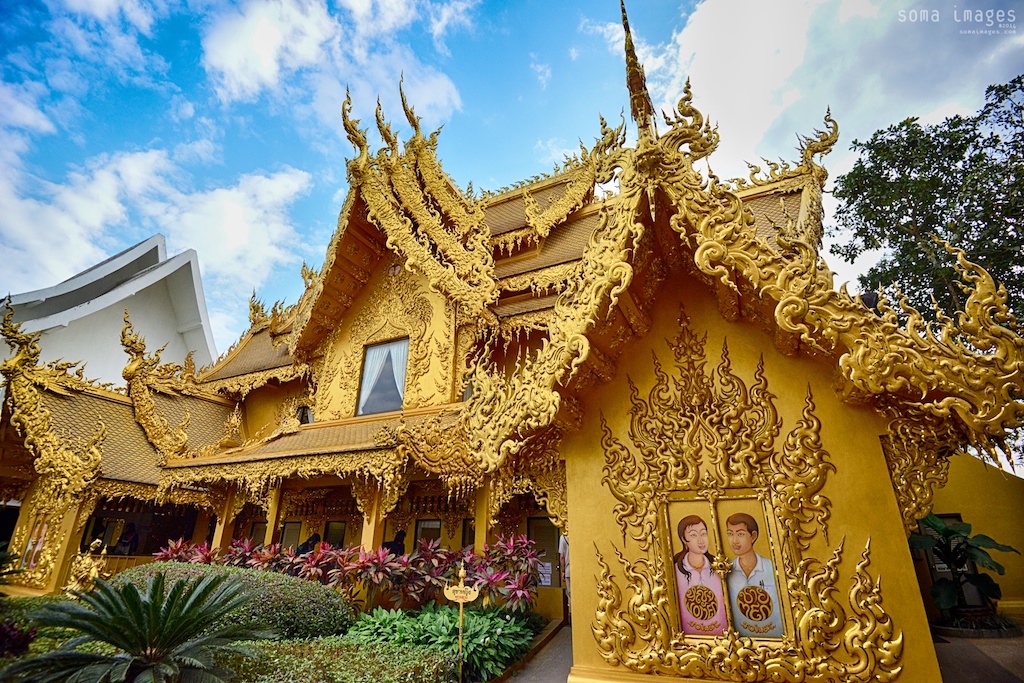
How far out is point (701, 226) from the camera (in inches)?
117

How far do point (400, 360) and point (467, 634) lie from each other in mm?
5183

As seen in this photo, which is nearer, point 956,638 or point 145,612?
point 145,612

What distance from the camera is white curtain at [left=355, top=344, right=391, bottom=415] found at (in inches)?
369

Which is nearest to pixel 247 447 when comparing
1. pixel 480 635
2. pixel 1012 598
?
pixel 480 635

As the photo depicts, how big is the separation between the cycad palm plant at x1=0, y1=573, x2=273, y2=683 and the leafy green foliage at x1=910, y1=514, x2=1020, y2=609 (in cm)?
754

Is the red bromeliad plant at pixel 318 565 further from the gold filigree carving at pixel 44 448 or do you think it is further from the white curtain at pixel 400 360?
the gold filigree carving at pixel 44 448

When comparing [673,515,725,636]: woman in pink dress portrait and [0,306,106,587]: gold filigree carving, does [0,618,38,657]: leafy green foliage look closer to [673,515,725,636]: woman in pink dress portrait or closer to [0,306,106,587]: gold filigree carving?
[0,306,106,587]: gold filigree carving

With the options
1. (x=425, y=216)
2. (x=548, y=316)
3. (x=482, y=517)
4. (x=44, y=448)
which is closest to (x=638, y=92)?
(x=548, y=316)

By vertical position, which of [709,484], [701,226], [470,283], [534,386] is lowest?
[709,484]

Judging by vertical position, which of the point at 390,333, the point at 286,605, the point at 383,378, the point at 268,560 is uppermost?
the point at 390,333

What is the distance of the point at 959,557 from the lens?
6465 millimetres

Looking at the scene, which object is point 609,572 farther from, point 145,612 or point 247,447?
point 247,447

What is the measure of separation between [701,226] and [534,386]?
1346 millimetres

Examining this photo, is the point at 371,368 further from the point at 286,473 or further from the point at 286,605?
the point at 286,605
